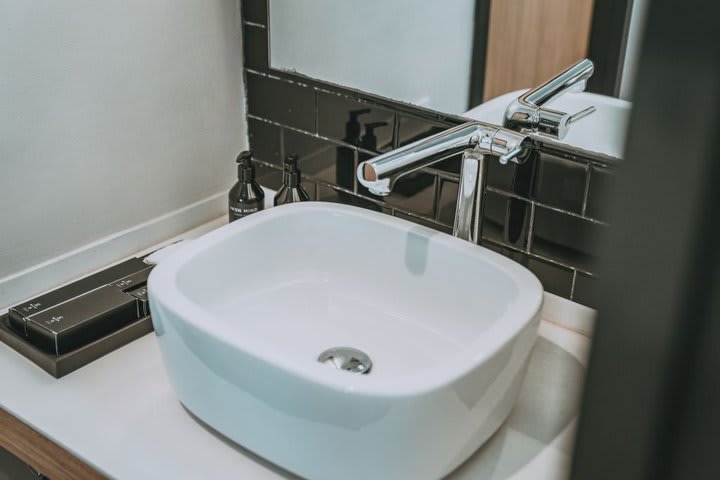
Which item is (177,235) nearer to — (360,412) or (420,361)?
(420,361)

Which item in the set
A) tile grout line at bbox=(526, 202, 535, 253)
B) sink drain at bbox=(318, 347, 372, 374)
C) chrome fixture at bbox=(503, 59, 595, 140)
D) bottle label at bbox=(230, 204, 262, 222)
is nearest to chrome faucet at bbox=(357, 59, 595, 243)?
chrome fixture at bbox=(503, 59, 595, 140)

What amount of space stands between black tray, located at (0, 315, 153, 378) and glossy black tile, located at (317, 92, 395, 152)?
43 centimetres

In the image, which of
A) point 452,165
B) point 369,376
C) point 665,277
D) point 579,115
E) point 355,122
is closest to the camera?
point 665,277

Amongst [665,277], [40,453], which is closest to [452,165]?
[40,453]


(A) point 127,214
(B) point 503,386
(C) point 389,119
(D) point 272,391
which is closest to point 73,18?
(A) point 127,214

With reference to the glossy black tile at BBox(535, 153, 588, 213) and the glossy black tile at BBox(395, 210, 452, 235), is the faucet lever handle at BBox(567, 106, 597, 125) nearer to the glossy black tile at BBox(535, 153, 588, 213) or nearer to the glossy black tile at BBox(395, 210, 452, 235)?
the glossy black tile at BBox(535, 153, 588, 213)

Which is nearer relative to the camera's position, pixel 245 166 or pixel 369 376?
pixel 369 376

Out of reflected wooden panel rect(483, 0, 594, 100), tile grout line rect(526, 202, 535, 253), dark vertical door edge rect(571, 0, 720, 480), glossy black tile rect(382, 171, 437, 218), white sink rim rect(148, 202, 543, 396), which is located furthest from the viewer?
glossy black tile rect(382, 171, 437, 218)

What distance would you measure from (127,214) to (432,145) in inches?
21.5

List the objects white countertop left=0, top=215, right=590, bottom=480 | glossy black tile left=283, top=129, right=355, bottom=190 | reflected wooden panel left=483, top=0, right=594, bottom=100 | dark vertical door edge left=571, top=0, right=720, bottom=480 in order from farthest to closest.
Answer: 1. glossy black tile left=283, top=129, right=355, bottom=190
2. reflected wooden panel left=483, top=0, right=594, bottom=100
3. white countertop left=0, top=215, right=590, bottom=480
4. dark vertical door edge left=571, top=0, right=720, bottom=480

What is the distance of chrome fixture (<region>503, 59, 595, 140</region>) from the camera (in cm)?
96

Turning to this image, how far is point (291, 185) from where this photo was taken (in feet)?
4.04

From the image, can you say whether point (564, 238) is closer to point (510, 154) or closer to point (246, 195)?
point (510, 154)

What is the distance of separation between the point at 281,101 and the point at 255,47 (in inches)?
4.0
